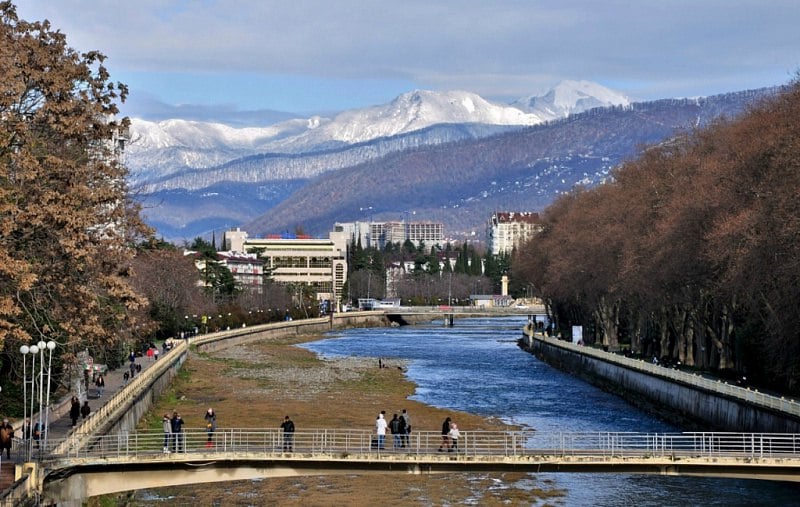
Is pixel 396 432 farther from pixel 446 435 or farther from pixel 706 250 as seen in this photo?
pixel 706 250

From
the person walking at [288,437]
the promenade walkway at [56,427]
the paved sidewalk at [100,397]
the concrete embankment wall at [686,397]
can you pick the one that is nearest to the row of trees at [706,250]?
the concrete embankment wall at [686,397]

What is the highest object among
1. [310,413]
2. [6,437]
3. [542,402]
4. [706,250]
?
[706,250]

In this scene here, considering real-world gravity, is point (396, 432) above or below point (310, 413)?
above

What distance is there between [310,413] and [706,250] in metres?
24.5

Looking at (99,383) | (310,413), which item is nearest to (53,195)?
(99,383)

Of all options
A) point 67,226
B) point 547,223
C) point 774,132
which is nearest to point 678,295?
point 774,132

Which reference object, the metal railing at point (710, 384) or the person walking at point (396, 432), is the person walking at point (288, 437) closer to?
the person walking at point (396, 432)

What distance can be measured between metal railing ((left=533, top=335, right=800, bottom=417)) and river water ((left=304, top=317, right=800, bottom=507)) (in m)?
2.65

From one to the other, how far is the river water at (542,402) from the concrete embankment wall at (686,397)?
115 centimetres

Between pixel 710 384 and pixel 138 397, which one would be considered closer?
pixel 138 397

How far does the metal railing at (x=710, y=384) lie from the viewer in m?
60.2

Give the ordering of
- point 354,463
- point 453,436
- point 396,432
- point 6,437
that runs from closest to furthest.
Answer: point 6,437 < point 354,463 < point 453,436 < point 396,432

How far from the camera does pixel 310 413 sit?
82438mm

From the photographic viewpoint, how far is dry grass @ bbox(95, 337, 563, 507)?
54.1 meters
